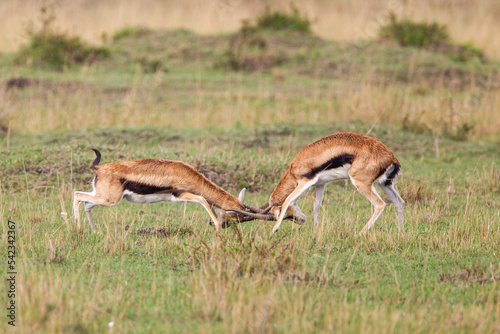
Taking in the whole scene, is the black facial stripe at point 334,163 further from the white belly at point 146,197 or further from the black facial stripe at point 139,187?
the black facial stripe at point 139,187

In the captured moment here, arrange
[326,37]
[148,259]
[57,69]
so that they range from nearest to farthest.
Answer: [148,259] < [57,69] < [326,37]

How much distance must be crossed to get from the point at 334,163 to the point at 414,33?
1345cm

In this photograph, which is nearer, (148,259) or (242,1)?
(148,259)

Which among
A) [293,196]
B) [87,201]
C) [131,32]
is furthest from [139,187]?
[131,32]

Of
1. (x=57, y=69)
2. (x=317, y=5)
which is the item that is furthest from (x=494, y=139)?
(x=317, y=5)

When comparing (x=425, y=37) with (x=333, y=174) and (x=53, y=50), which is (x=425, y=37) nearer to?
(x=53, y=50)

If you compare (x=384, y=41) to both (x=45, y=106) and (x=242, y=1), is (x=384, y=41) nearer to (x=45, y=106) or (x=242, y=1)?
(x=242, y=1)

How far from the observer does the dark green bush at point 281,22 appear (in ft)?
64.6

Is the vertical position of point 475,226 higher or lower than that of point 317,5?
lower

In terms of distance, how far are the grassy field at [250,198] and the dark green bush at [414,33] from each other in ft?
3.95

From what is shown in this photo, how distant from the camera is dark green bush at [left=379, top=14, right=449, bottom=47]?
18.5 meters

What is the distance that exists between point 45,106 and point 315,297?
9562mm

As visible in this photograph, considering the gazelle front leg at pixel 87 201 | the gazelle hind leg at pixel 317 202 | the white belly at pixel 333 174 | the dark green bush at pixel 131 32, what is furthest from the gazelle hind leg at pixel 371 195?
the dark green bush at pixel 131 32

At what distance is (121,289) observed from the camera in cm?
437
